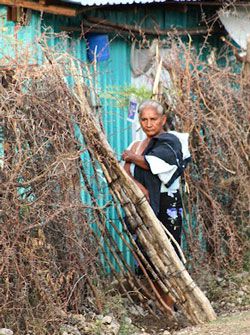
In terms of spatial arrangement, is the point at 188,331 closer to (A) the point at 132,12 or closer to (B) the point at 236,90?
(B) the point at 236,90

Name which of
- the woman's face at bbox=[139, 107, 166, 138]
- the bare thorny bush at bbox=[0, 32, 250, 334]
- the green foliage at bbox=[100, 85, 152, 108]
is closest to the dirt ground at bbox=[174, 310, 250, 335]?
the bare thorny bush at bbox=[0, 32, 250, 334]

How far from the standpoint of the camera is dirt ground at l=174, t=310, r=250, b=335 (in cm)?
710

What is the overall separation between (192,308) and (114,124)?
3.07m

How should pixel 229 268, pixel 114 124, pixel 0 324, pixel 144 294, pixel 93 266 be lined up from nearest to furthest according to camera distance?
pixel 0 324
pixel 93 266
pixel 144 294
pixel 229 268
pixel 114 124

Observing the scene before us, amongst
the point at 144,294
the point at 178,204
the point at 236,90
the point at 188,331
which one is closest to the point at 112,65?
the point at 236,90

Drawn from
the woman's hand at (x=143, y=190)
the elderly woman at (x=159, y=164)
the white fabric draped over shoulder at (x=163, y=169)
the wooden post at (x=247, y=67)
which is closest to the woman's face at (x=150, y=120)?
the elderly woman at (x=159, y=164)

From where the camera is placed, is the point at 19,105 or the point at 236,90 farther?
the point at 236,90

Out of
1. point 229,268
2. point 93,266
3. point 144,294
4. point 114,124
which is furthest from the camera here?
point 114,124

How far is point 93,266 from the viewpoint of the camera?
725 centimetres

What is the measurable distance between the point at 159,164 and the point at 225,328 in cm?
154

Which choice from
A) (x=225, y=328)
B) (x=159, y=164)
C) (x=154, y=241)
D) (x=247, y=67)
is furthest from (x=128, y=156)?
(x=247, y=67)

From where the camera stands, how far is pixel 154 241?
7578 mm

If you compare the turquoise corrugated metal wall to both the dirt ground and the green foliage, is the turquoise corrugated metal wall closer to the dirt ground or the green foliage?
the green foliage

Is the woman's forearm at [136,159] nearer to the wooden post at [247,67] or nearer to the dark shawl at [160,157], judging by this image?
the dark shawl at [160,157]
